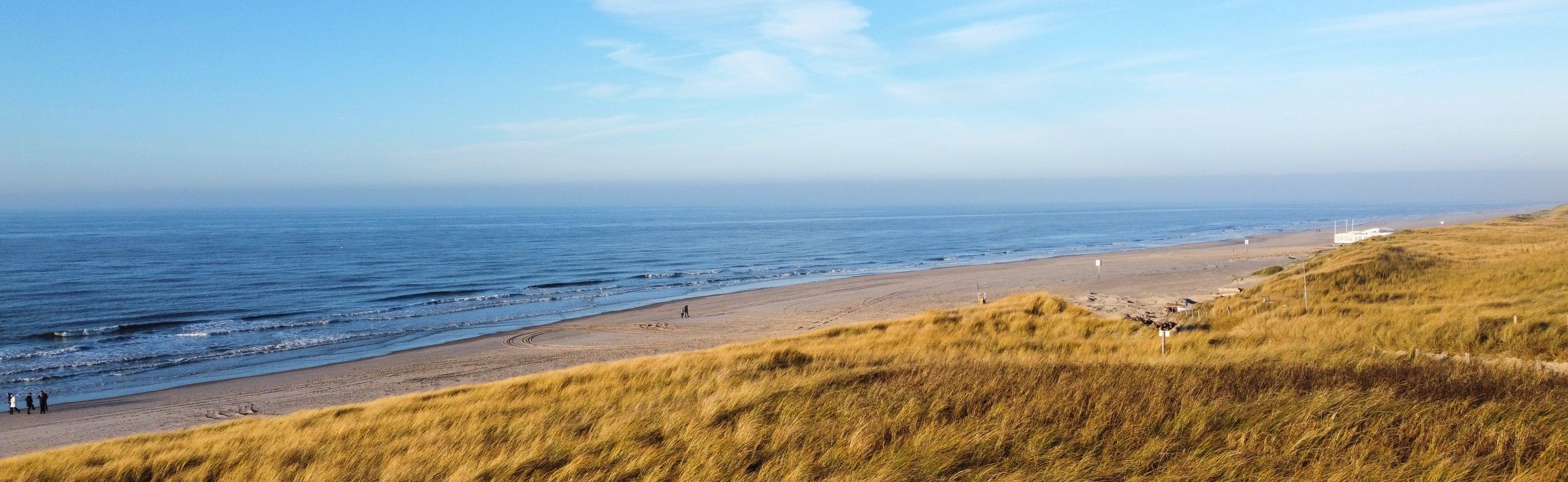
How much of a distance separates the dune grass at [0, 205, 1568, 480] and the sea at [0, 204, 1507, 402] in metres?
19.7

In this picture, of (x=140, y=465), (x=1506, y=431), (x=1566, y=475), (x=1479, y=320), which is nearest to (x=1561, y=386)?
(x=1506, y=431)

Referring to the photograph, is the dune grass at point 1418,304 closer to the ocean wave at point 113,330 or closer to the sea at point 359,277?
the sea at point 359,277

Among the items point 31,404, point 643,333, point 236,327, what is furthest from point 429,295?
point 31,404

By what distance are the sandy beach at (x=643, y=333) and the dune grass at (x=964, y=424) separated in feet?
30.2

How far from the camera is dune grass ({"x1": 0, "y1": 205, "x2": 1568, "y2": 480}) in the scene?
18.7 ft

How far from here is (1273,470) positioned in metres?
5.34

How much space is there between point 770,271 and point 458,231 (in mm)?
75093

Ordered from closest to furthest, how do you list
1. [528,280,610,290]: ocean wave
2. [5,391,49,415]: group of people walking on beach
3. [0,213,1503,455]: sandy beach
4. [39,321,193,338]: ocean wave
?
[0,213,1503,455]: sandy beach → [5,391,49,415]: group of people walking on beach → [39,321,193,338]: ocean wave → [528,280,610,290]: ocean wave

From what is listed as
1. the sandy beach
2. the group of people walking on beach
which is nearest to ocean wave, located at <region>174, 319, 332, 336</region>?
the sandy beach

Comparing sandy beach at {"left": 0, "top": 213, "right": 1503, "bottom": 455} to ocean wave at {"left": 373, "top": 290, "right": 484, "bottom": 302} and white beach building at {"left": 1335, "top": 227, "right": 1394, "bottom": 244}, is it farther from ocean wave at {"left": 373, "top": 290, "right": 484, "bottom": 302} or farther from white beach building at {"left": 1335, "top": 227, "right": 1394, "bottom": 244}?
ocean wave at {"left": 373, "top": 290, "right": 484, "bottom": 302}

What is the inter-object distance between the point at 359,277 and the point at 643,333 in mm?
32281

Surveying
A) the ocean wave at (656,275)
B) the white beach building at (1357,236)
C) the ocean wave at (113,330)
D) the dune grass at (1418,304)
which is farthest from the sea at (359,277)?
the dune grass at (1418,304)

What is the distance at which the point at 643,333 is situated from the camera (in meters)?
33.3

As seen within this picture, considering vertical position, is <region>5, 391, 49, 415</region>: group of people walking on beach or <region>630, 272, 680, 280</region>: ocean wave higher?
<region>5, 391, 49, 415</region>: group of people walking on beach
